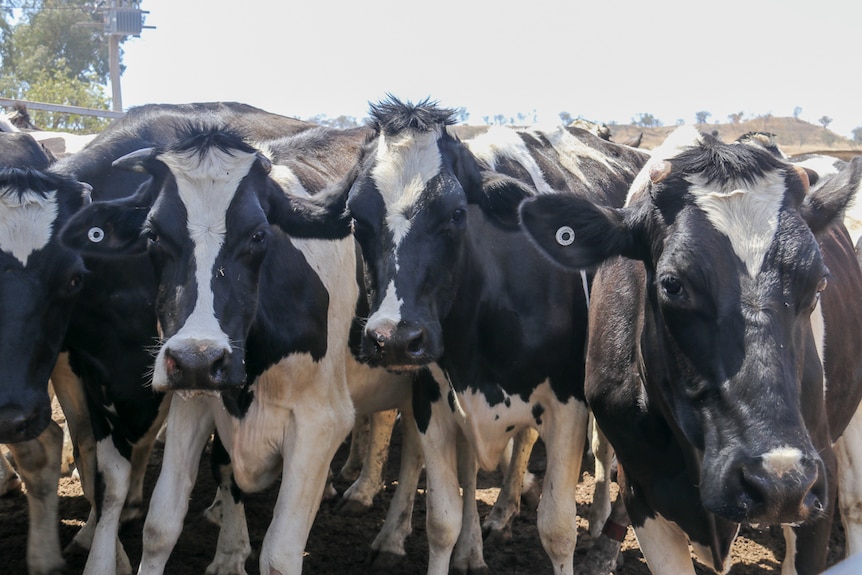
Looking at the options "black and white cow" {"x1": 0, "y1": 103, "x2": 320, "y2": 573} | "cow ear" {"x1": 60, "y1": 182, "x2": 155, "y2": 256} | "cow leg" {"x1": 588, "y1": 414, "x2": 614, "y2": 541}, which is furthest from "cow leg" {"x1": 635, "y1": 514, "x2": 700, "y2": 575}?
"cow ear" {"x1": 60, "y1": 182, "x2": 155, "y2": 256}


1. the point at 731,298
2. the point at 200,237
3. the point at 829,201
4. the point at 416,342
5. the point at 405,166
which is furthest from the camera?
the point at 405,166

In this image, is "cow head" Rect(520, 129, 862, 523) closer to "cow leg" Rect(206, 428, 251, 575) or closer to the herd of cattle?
the herd of cattle

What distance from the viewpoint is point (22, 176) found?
5.54 meters

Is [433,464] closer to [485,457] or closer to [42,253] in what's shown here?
[485,457]

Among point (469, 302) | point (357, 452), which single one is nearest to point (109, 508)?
point (469, 302)

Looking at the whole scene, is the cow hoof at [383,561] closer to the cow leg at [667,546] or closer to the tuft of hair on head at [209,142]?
the cow leg at [667,546]

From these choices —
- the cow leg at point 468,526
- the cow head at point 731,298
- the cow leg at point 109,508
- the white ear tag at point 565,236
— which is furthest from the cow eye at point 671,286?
the cow leg at point 109,508

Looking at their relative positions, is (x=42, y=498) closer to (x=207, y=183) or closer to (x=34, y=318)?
(x=34, y=318)

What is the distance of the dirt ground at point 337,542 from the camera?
20.0 ft

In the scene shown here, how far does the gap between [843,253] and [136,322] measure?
12.9 ft

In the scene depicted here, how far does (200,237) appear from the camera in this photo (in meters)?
4.79

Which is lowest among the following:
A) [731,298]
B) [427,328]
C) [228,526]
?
[228,526]

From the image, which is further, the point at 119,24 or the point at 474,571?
the point at 119,24

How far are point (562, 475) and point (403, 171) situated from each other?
6.08ft
